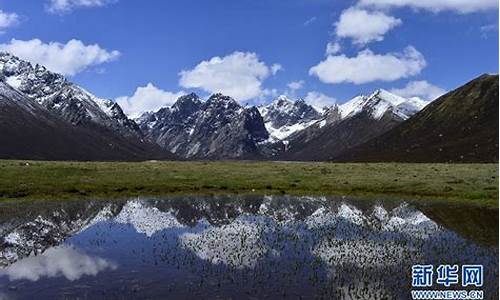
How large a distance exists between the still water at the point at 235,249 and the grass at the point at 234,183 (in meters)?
9.80

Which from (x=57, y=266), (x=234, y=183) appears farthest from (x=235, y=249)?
(x=234, y=183)

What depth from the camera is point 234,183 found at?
3322 inches

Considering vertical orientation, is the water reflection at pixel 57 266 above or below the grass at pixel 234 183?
below

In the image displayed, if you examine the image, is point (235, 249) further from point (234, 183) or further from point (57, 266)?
point (234, 183)

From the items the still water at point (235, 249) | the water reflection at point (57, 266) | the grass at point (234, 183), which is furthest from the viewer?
the grass at point (234, 183)

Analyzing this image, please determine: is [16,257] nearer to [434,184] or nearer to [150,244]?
[150,244]

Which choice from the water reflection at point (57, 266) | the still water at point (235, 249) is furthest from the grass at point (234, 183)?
the water reflection at point (57, 266)

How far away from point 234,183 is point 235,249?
4882cm

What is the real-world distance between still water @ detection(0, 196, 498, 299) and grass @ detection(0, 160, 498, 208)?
980 centimetres

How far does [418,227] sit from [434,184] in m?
31.4

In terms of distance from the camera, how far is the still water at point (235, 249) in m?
Result: 26.0

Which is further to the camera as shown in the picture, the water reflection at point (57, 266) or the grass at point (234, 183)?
the grass at point (234, 183)

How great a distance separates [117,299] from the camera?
79.7 feet

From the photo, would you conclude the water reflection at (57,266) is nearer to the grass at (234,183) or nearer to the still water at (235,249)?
the still water at (235,249)
